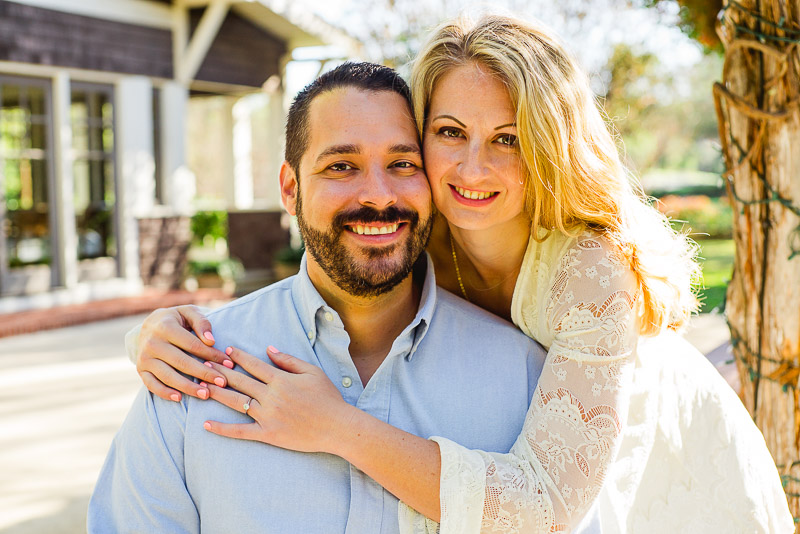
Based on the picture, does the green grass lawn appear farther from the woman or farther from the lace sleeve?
the lace sleeve

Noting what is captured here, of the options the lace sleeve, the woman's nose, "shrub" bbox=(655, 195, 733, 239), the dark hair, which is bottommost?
"shrub" bbox=(655, 195, 733, 239)

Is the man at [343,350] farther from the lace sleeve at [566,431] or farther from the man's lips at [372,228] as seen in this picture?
the lace sleeve at [566,431]

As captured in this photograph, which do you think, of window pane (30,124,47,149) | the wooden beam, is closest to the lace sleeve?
window pane (30,124,47,149)

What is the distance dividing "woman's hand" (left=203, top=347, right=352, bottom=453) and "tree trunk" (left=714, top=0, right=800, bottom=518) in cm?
142

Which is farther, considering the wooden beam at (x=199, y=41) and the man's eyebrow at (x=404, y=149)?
the wooden beam at (x=199, y=41)

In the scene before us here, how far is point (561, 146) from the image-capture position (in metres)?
2.05

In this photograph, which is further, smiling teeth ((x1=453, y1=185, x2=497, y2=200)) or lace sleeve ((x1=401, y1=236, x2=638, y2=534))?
smiling teeth ((x1=453, y1=185, x2=497, y2=200))

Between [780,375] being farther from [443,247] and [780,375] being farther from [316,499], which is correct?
[316,499]

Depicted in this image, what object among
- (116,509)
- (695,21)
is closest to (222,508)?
(116,509)

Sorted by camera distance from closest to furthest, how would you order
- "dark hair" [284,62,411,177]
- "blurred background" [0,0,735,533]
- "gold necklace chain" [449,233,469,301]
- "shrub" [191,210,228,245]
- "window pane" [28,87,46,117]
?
"dark hair" [284,62,411,177]
"gold necklace chain" [449,233,469,301]
"blurred background" [0,0,735,533]
"window pane" [28,87,46,117]
"shrub" [191,210,228,245]

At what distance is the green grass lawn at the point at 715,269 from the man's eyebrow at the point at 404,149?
16.1 feet

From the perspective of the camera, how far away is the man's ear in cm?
222

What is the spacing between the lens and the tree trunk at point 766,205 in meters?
2.27

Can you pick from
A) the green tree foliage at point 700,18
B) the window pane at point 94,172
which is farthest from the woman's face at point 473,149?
the window pane at point 94,172
